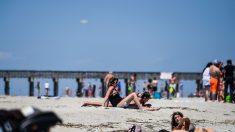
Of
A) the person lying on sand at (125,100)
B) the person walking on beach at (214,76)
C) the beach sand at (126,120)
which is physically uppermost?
the person walking on beach at (214,76)

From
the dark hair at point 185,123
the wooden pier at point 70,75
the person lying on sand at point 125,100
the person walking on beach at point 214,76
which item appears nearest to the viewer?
the dark hair at point 185,123

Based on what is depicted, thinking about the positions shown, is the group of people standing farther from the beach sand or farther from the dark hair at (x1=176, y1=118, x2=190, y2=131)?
the dark hair at (x1=176, y1=118, x2=190, y2=131)

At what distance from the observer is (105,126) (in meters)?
8.11

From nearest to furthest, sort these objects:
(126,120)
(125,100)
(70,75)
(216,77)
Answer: (126,120), (125,100), (216,77), (70,75)

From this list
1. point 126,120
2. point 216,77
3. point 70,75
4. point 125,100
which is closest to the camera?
point 126,120

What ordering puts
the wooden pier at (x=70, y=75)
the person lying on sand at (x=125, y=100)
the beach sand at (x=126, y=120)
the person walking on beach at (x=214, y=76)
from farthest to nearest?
the wooden pier at (x=70, y=75)
the person walking on beach at (x=214, y=76)
the person lying on sand at (x=125, y=100)
the beach sand at (x=126, y=120)

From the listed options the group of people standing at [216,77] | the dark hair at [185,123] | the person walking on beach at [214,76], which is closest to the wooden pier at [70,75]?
the group of people standing at [216,77]

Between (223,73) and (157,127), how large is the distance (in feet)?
27.1

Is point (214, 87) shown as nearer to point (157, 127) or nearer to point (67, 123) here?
point (157, 127)

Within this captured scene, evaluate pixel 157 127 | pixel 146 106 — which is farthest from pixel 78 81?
pixel 157 127

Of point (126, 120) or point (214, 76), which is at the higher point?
point (214, 76)

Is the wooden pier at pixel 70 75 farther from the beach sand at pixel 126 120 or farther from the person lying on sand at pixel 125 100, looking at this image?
the beach sand at pixel 126 120

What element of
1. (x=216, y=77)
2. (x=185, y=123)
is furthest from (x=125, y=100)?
(x=216, y=77)

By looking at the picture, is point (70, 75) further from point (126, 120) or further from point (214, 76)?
point (126, 120)
